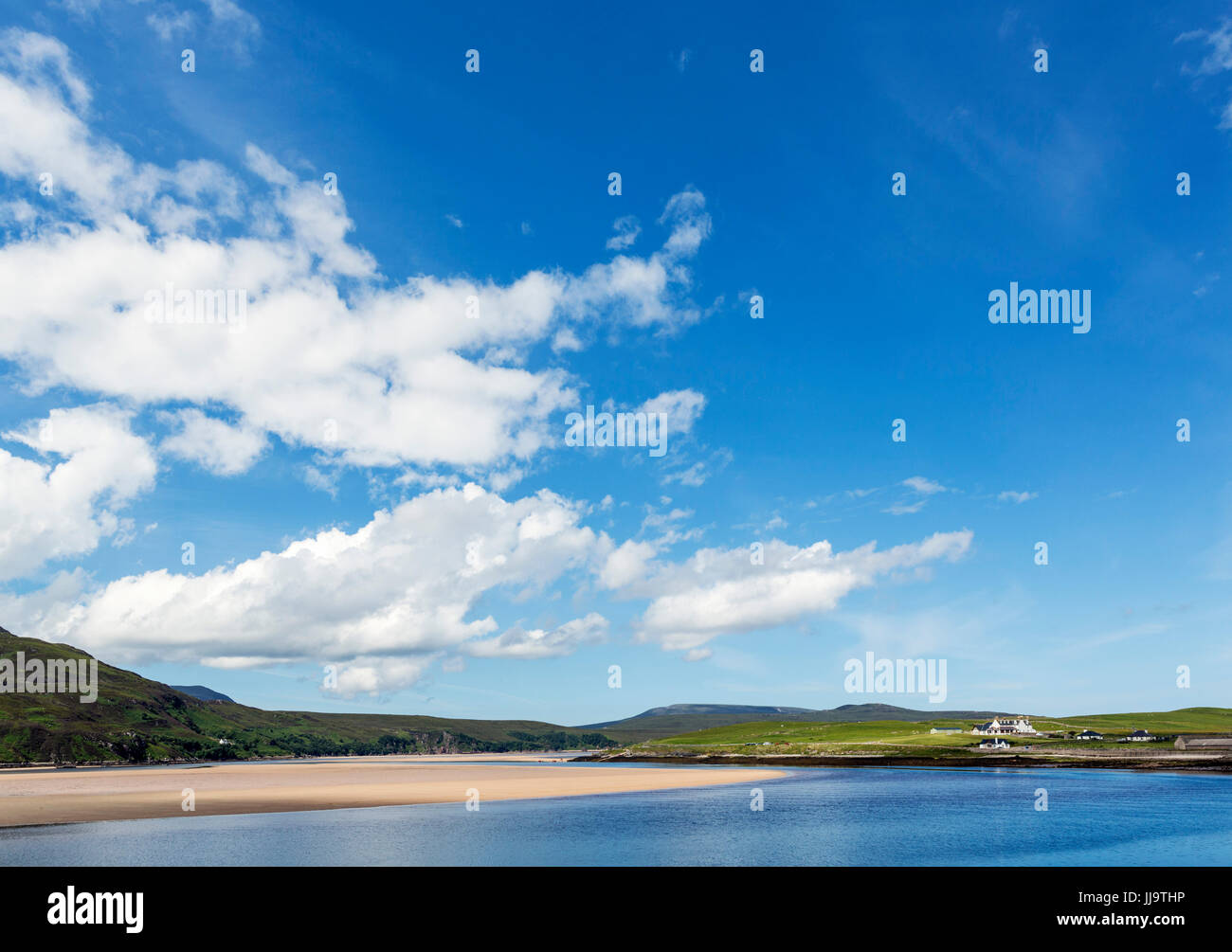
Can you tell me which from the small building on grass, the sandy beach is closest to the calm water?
the sandy beach

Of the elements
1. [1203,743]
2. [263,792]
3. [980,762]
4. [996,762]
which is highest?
[263,792]

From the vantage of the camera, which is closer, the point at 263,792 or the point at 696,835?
the point at 696,835

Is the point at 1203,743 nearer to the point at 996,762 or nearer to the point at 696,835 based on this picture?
the point at 996,762

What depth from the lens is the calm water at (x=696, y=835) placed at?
1959 inches

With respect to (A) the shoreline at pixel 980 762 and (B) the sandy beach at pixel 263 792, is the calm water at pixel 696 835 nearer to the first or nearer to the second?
(B) the sandy beach at pixel 263 792

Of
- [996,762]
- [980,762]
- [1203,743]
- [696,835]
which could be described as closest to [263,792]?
[696,835]

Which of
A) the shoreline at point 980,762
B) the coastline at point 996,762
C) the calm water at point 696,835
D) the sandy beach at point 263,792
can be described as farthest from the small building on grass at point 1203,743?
the sandy beach at point 263,792

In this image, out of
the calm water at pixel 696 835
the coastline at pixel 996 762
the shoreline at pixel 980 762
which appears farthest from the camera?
the coastline at pixel 996 762

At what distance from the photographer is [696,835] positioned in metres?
60.0

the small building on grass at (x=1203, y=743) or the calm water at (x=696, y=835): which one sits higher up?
the calm water at (x=696, y=835)

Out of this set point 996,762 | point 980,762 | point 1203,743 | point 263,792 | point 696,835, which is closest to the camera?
point 696,835

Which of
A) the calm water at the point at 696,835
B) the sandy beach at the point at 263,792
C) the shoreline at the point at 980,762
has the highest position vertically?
the calm water at the point at 696,835
